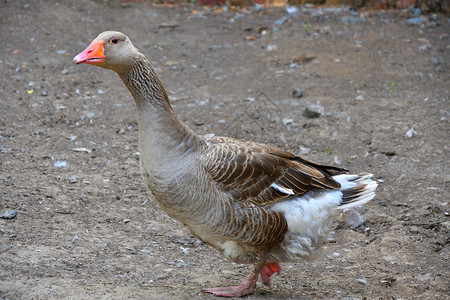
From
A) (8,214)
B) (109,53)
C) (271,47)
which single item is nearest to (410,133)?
(271,47)

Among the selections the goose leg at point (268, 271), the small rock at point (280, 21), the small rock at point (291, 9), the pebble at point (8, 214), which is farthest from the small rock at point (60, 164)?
the small rock at point (291, 9)

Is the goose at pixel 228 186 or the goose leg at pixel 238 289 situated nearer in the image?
the goose at pixel 228 186

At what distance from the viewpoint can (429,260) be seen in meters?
4.88

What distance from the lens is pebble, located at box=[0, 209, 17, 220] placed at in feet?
16.0

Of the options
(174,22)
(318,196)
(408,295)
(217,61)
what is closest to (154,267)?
(318,196)

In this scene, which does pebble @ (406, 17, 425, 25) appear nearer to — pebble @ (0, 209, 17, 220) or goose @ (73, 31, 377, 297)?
goose @ (73, 31, 377, 297)

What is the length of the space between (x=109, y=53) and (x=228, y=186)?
131cm

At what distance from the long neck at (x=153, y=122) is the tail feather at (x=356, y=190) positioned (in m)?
1.40

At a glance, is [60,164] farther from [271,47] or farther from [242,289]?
[271,47]

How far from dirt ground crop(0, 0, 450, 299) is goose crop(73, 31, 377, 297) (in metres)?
0.48

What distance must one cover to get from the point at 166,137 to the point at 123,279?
1.35 meters

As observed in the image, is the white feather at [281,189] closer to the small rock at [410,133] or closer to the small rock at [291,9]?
the small rock at [410,133]

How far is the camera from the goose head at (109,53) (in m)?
3.72

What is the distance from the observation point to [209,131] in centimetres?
702
